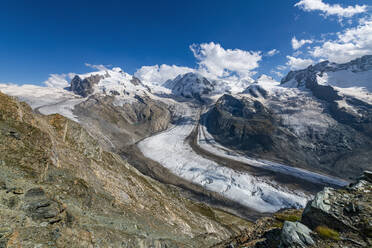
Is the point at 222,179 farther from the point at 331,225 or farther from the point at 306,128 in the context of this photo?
the point at 306,128

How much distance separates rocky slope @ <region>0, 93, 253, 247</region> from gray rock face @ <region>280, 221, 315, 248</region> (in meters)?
7.78

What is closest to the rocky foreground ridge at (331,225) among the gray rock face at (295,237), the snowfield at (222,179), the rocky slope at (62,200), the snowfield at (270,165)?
the gray rock face at (295,237)

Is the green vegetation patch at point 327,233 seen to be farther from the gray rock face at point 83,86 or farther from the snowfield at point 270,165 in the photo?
the gray rock face at point 83,86

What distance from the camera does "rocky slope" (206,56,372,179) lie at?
70.6 metres

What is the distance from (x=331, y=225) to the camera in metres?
6.55

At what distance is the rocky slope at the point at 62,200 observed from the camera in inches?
270

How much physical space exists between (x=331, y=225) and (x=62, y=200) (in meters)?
12.5

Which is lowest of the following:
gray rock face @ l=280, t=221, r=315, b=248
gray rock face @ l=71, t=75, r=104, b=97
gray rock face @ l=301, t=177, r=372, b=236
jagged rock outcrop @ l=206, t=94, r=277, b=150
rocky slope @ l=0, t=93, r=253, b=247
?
rocky slope @ l=0, t=93, r=253, b=247

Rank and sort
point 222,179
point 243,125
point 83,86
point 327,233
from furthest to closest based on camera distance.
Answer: point 83,86 → point 243,125 → point 222,179 → point 327,233

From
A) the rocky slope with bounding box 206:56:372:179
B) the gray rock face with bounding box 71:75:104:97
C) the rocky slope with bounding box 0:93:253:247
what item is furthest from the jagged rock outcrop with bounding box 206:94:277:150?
the gray rock face with bounding box 71:75:104:97

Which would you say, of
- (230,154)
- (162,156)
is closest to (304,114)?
(230,154)

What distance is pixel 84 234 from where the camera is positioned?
26.6 ft

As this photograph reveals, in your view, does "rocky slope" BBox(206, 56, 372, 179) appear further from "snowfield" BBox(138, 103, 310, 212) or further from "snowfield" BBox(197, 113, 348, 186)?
"snowfield" BBox(138, 103, 310, 212)

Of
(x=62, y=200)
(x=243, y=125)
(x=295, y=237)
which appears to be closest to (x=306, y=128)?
(x=243, y=125)
